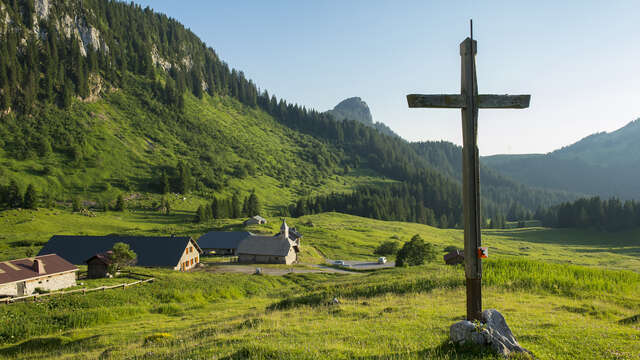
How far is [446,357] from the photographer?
795 centimetres

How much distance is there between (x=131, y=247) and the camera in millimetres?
71375

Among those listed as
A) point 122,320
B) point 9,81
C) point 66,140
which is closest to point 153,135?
point 66,140

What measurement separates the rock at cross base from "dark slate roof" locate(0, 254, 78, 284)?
174 feet

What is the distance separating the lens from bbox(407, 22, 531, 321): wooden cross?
966 centimetres

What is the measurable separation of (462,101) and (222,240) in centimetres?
9453

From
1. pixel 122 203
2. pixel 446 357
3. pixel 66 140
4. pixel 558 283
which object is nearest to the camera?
pixel 446 357

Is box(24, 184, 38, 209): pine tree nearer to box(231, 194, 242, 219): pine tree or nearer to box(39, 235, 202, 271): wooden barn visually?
→ box(39, 235, 202, 271): wooden barn

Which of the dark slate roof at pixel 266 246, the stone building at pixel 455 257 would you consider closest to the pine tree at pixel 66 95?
the dark slate roof at pixel 266 246

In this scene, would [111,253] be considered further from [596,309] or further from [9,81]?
[9,81]

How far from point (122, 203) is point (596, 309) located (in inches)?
5405

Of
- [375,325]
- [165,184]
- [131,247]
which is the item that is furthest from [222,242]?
[375,325]

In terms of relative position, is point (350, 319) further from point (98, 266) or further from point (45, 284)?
point (98, 266)

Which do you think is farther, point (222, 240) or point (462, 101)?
point (222, 240)

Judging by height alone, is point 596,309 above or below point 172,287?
above
